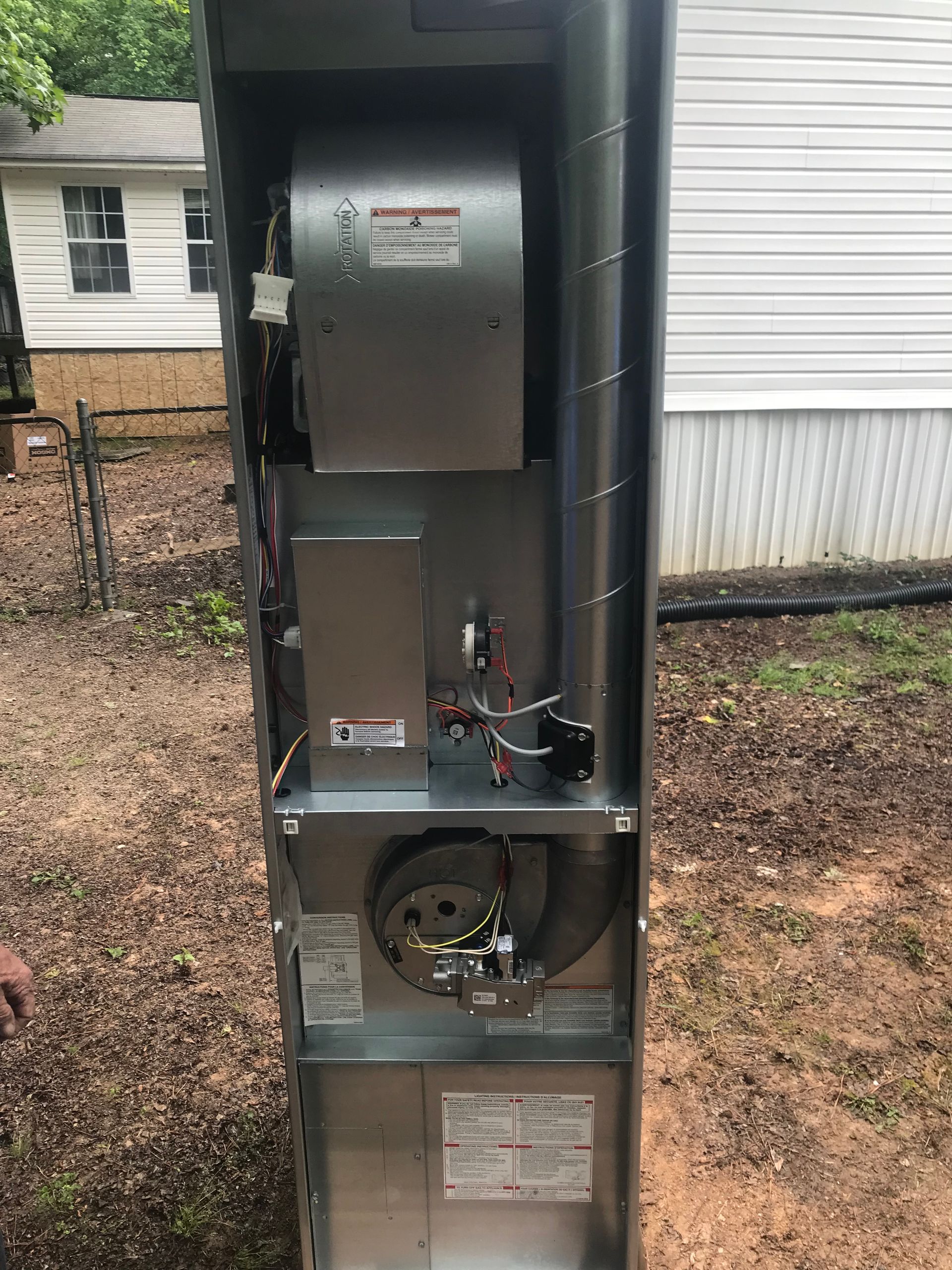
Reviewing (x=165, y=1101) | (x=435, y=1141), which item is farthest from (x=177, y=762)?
(x=435, y=1141)

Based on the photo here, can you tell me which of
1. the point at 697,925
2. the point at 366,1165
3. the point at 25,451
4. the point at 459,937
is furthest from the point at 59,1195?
the point at 25,451

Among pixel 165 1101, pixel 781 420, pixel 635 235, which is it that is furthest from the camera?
pixel 781 420

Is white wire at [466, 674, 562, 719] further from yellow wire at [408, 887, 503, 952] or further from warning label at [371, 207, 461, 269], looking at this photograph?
warning label at [371, 207, 461, 269]

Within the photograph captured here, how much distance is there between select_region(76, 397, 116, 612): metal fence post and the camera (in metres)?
5.53

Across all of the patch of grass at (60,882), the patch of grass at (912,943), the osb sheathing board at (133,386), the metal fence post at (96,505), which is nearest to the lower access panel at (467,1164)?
the patch of grass at (912,943)

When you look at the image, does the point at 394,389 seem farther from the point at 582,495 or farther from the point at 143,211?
the point at 143,211

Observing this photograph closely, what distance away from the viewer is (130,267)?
38.3ft

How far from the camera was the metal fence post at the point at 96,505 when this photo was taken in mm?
5531

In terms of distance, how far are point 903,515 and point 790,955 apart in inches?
182

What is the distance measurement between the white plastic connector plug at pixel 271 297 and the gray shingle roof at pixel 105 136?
1080 cm

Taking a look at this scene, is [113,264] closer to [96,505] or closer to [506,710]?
[96,505]

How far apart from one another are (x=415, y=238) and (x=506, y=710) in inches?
34.9

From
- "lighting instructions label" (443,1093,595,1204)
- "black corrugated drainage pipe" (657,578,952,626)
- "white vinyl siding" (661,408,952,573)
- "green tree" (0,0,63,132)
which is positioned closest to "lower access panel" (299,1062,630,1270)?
"lighting instructions label" (443,1093,595,1204)

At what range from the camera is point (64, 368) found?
38.2 feet
